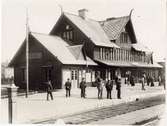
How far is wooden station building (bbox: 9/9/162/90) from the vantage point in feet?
33.2

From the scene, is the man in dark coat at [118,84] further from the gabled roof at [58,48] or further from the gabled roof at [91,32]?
the gabled roof at [58,48]

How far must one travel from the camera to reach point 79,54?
42.0 ft

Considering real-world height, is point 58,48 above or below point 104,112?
above

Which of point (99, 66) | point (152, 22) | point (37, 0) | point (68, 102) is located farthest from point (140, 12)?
point (99, 66)

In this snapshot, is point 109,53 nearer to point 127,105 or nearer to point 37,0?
point 127,105

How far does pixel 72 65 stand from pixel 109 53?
1.40 metres

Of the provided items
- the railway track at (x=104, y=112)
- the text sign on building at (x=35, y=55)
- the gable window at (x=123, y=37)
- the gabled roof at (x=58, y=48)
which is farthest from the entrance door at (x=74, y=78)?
the railway track at (x=104, y=112)

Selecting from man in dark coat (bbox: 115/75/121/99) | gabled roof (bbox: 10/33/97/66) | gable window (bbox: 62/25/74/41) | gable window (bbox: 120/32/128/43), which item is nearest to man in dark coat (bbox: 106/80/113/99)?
man in dark coat (bbox: 115/75/121/99)

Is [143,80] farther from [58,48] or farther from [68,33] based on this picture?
[68,33]

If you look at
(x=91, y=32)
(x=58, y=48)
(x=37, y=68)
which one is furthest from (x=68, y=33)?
(x=37, y=68)

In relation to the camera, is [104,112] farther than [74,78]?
No

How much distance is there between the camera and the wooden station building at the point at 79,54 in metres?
10.1

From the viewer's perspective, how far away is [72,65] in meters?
12.8

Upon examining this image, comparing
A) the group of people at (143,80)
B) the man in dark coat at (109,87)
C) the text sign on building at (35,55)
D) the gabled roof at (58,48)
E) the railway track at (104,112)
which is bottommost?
the railway track at (104,112)
